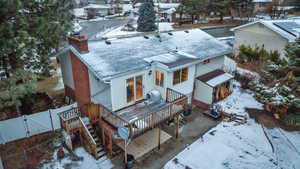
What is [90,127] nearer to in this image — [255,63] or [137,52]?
[137,52]

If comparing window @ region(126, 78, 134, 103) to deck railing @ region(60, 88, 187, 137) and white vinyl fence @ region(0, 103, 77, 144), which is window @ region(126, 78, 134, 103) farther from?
white vinyl fence @ region(0, 103, 77, 144)

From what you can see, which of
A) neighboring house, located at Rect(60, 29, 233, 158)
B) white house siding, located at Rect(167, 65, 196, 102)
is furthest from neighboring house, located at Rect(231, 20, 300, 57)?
white house siding, located at Rect(167, 65, 196, 102)

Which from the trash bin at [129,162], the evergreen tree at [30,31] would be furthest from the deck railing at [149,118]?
the evergreen tree at [30,31]

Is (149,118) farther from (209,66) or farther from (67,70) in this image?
(209,66)

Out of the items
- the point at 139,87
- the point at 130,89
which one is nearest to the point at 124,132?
the point at 130,89

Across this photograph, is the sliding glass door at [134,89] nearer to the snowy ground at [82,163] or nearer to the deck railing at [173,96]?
the deck railing at [173,96]

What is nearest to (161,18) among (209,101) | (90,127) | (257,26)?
(257,26)
